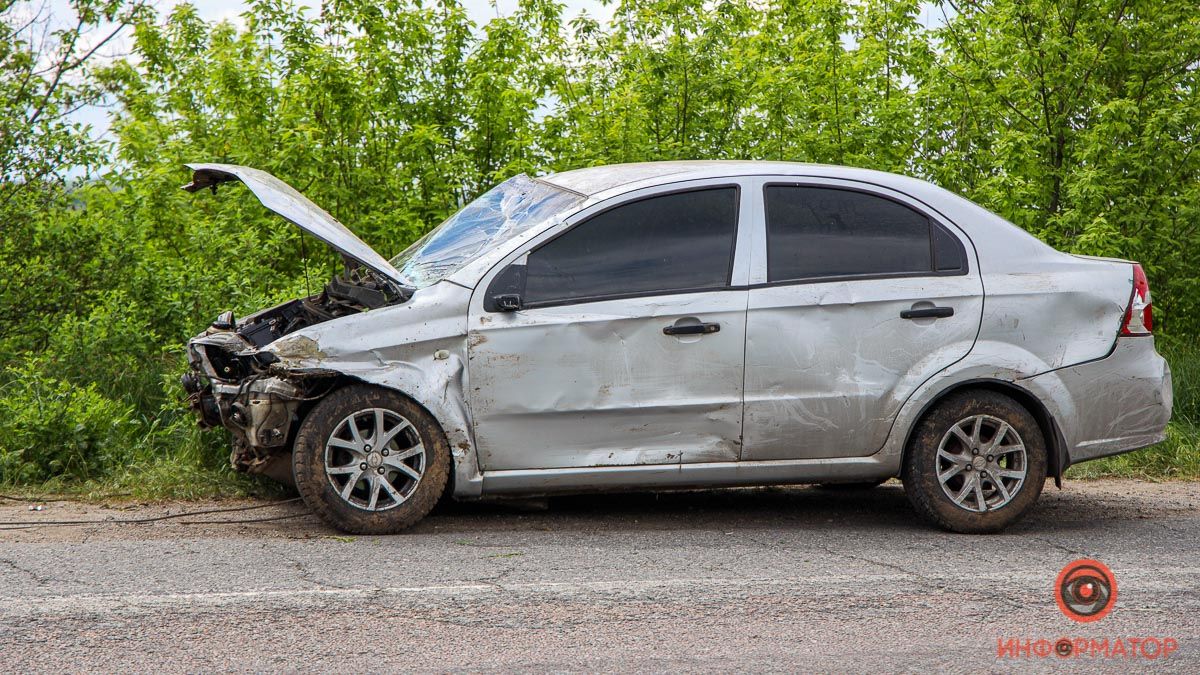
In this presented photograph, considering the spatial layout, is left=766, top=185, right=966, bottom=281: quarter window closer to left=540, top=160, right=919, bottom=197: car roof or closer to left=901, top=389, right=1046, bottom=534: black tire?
left=540, top=160, right=919, bottom=197: car roof

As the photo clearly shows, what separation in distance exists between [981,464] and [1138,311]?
1.14 metres

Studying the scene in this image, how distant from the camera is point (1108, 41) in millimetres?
11016

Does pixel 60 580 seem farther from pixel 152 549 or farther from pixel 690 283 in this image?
pixel 690 283

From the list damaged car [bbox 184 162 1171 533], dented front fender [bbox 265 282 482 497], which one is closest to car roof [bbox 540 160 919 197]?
damaged car [bbox 184 162 1171 533]

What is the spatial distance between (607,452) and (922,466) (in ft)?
5.21

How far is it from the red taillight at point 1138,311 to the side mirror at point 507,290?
10.0 feet

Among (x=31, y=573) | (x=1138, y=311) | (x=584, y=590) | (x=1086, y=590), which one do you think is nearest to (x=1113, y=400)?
(x=1138, y=311)

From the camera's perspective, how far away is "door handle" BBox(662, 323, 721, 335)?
19.6 feet

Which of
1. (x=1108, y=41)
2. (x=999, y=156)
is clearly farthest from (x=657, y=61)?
(x=1108, y=41)

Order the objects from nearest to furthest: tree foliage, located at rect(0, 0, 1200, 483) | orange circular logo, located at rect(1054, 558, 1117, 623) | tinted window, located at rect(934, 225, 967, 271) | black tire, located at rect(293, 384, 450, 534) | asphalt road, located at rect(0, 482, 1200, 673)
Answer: asphalt road, located at rect(0, 482, 1200, 673), orange circular logo, located at rect(1054, 558, 1117, 623), black tire, located at rect(293, 384, 450, 534), tinted window, located at rect(934, 225, 967, 271), tree foliage, located at rect(0, 0, 1200, 483)

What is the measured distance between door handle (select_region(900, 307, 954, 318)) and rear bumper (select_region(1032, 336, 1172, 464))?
1.79 ft

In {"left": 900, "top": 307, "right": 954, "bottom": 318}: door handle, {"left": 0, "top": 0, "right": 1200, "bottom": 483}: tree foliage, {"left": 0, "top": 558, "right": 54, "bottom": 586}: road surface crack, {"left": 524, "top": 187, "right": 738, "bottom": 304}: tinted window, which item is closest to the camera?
{"left": 0, "top": 558, "right": 54, "bottom": 586}: road surface crack

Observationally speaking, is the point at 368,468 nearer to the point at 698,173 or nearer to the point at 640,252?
the point at 640,252

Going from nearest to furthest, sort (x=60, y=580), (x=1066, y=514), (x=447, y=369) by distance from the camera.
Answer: (x=60, y=580), (x=447, y=369), (x=1066, y=514)
